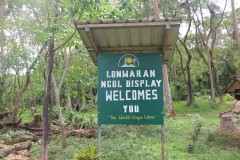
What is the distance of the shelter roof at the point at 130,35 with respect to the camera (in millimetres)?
3787

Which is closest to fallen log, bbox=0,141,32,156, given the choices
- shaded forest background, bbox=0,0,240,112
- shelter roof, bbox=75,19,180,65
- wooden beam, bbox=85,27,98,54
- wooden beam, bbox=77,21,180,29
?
shaded forest background, bbox=0,0,240,112

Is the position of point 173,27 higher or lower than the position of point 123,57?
higher

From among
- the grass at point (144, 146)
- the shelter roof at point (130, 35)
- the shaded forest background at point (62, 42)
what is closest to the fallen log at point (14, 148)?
the grass at point (144, 146)

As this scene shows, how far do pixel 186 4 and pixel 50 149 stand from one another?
14.0m

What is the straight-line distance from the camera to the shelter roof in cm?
379

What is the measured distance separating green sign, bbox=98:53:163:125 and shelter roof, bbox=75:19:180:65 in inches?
9.2

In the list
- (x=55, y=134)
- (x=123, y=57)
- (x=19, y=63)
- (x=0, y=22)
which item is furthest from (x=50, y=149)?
(x=0, y=22)

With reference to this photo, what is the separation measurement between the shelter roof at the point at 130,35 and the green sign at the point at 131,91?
233 millimetres

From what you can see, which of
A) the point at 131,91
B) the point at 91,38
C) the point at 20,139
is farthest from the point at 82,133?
the point at 91,38

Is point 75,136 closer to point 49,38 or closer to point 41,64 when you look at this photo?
point 41,64

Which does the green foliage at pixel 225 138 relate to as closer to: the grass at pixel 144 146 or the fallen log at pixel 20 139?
the grass at pixel 144 146

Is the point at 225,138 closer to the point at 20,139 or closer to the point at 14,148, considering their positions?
the point at 14,148

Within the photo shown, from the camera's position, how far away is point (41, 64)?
826cm

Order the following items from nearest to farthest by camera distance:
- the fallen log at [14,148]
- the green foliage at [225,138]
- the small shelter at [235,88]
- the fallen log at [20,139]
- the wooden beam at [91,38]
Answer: the wooden beam at [91,38]
the fallen log at [14,148]
the green foliage at [225,138]
the fallen log at [20,139]
the small shelter at [235,88]
